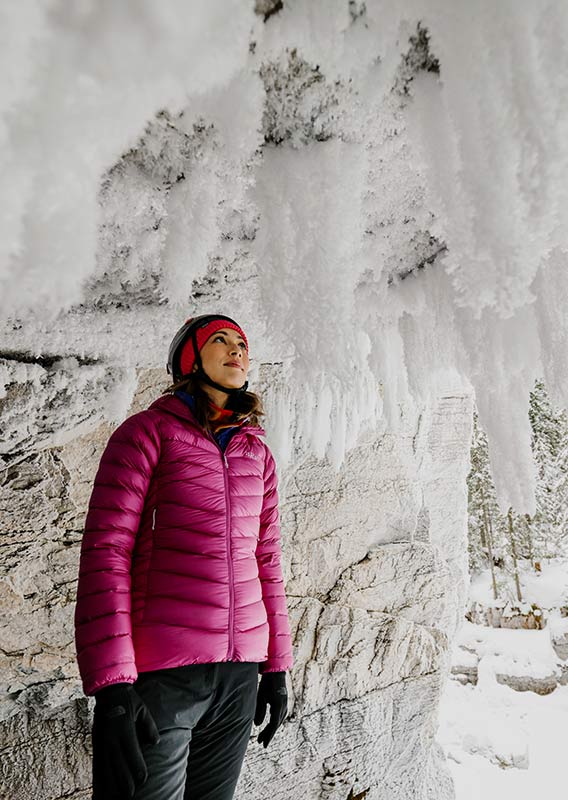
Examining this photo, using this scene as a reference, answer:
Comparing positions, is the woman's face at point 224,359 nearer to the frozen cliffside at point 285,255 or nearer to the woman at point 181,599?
the woman at point 181,599

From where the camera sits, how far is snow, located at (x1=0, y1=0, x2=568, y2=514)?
0.94 metres

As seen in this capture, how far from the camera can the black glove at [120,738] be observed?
1242 millimetres

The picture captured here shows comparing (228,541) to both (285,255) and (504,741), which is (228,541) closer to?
(285,255)

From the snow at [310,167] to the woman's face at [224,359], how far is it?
225 millimetres

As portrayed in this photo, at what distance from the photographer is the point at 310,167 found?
140cm

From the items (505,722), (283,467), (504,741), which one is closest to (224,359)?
(283,467)

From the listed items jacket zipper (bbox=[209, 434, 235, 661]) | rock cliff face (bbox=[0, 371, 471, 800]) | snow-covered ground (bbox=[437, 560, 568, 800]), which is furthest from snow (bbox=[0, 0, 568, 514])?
snow-covered ground (bbox=[437, 560, 568, 800])

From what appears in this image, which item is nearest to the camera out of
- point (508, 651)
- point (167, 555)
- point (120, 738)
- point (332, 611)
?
point (120, 738)

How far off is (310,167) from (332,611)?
10.7ft

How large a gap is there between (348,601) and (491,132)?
352cm

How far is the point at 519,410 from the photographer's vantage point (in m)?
2.14

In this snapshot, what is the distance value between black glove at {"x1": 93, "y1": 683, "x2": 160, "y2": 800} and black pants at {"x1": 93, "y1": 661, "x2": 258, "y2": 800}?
66mm

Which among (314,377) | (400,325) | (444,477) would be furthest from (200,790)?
(444,477)

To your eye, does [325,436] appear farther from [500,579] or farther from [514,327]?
[500,579]
